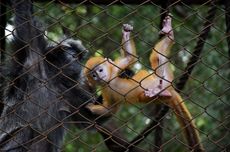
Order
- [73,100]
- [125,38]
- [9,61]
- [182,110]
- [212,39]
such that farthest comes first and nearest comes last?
[212,39] < [73,100] < [9,61] < [182,110] < [125,38]

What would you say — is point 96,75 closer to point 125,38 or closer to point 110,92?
point 110,92

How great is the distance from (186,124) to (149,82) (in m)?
0.28

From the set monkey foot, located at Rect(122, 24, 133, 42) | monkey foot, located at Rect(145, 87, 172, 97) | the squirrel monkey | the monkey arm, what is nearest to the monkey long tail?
the squirrel monkey

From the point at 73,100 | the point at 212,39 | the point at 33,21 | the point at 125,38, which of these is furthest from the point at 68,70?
the point at 212,39

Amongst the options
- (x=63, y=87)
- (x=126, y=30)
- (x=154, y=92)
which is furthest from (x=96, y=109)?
(x=126, y=30)

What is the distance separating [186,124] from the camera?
2.79m

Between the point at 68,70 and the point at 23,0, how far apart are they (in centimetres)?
55

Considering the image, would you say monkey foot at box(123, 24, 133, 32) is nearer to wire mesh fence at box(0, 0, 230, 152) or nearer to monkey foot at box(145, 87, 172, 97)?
wire mesh fence at box(0, 0, 230, 152)

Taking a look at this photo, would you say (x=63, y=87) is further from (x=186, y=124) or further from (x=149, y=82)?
(x=186, y=124)

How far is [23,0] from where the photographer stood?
2.79 m

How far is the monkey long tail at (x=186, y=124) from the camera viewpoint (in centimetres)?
277

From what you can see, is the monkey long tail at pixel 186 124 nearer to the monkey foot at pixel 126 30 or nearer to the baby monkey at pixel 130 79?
the baby monkey at pixel 130 79

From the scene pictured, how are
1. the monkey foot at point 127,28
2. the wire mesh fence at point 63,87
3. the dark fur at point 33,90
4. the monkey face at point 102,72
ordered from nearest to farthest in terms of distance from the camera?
the monkey foot at point 127,28, the wire mesh fence at point 63,87, the monkey face at point 102,72, the dark fur at point 33,90

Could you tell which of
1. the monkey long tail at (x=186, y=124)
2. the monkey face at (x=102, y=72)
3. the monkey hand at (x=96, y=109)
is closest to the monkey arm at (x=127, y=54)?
the monkey face at (x=102, y=72)
